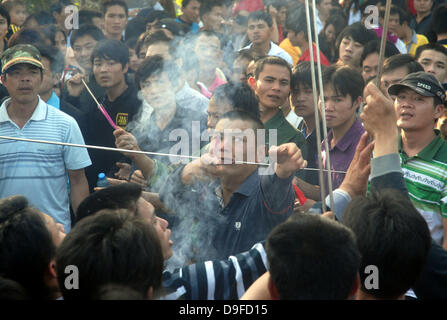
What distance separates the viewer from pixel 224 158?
2.70 metres

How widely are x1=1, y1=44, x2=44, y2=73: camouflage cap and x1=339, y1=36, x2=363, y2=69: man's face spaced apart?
2497 millimetres

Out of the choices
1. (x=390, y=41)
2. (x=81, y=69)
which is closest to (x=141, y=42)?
(x=81, y=69)

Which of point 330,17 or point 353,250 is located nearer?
point 353,250

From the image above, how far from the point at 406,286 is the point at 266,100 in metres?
2.09

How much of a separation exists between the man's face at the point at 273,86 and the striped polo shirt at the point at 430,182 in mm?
1149

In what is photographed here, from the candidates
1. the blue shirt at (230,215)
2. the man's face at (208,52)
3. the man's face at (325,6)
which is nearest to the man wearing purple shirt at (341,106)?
the blue shirt at (230,215)

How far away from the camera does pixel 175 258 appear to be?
9.66ft

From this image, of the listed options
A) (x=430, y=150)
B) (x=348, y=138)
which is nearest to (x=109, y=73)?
(x=348, y=138)

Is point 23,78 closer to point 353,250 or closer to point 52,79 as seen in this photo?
point 52,79

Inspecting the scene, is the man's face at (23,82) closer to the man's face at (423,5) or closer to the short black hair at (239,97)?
the short black hair at (239,97)

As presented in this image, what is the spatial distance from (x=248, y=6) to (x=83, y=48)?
1.72 metres

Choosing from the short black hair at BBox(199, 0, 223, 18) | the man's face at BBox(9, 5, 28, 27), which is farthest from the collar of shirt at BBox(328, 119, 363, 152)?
the man's face at BBox(9, 5, 28, 27)

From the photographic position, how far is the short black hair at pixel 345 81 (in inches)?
138

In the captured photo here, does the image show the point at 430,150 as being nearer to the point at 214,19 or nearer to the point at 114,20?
the point at 214,19
